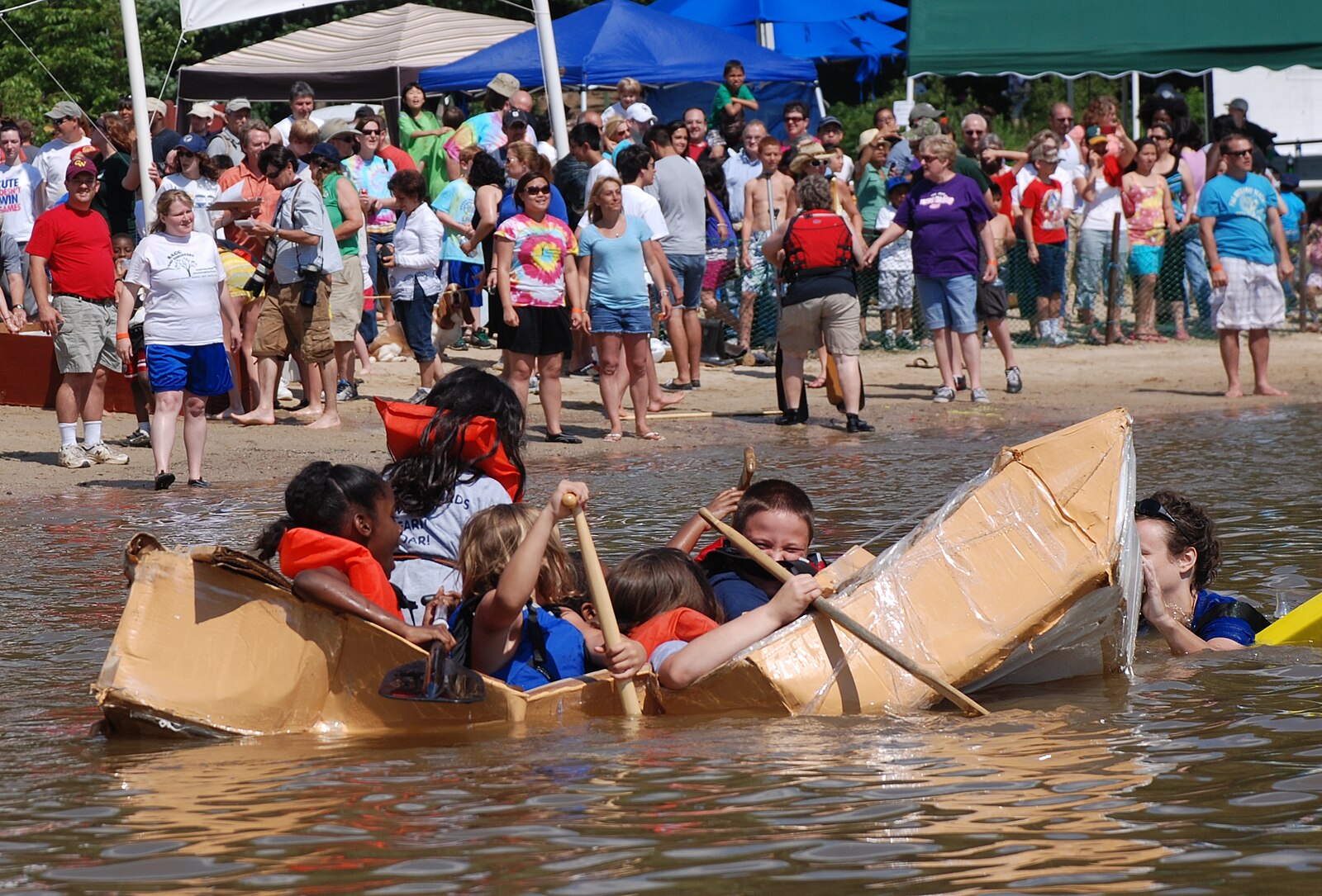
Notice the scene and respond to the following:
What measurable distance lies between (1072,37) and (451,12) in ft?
29.1

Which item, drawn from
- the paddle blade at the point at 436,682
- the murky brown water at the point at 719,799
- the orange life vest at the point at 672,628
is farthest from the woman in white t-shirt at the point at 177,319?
the paddle blade at the point at 436,682

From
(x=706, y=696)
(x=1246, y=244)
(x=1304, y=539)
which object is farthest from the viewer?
(x=1246, y=244)

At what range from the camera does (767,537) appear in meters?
6.10

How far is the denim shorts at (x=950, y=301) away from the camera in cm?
1409

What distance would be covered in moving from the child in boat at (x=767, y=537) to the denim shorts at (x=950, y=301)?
8.15 metres

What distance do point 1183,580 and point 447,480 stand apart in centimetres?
273

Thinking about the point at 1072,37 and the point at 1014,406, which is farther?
the point at 1072,37

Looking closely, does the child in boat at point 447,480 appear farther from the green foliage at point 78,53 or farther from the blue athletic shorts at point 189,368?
the green foliage at point 78,53

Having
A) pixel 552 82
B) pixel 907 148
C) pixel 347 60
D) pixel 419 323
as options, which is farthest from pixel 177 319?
pixel 347 60

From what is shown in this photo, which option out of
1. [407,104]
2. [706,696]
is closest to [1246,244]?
[407,104]

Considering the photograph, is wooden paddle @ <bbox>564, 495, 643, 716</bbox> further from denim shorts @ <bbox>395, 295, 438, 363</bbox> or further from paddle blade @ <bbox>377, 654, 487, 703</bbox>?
denim shorts @ <bbox>395, 295, 438, 363</bbox>

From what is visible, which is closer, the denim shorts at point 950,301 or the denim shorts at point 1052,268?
the denim shorts at point 950,301

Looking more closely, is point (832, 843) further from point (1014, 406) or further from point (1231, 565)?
point (1014, 406)

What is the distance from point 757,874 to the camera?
4027 mm
